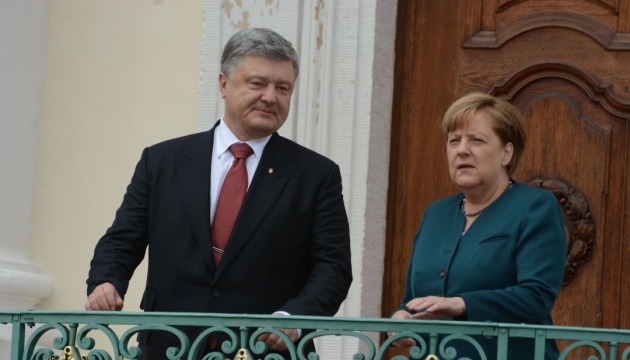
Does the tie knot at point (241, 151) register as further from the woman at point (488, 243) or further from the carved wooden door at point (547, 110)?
the carved wooden door at point (547, 110)

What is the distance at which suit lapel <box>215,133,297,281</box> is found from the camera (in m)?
4.64

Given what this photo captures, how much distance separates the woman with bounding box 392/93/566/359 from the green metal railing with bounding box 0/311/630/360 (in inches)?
3.9

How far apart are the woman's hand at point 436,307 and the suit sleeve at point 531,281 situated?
25mm

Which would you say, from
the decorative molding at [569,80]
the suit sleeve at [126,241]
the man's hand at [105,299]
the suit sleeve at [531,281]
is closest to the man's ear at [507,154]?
the suit sleeve at [531,281]

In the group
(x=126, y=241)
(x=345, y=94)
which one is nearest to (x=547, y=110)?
(x=345, y=94)

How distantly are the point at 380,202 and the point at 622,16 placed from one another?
3.87 ft

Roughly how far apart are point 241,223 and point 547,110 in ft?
6.28

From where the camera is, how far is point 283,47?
4.75 meters

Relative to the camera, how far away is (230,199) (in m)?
4.74

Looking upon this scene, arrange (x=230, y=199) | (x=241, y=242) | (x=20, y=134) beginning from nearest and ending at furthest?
(x=241, y=242) → (x=230, y=199) → (x=20, y=134)

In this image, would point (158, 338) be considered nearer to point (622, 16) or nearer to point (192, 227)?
point (192, 227)

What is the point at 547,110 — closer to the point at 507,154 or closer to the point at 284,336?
the point at 507,154

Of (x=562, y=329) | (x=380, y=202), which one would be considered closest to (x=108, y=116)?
(x=380, y=202)

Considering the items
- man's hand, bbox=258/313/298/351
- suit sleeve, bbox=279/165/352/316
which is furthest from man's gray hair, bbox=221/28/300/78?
man's hand, bbox=258/313/298/351
